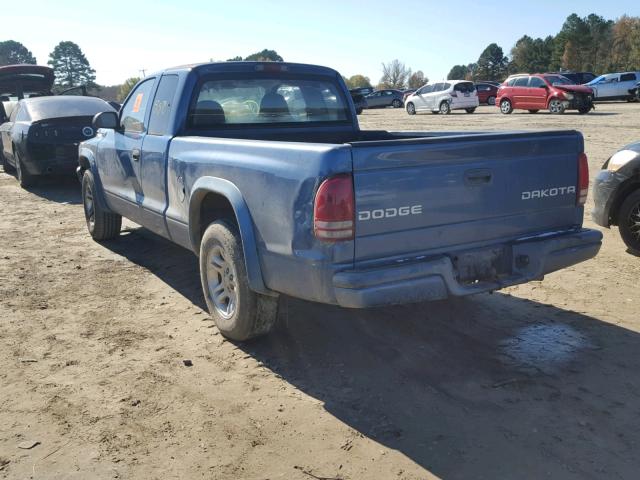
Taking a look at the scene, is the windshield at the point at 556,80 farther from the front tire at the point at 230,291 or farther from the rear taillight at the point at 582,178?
the front tire at the point at 230,291

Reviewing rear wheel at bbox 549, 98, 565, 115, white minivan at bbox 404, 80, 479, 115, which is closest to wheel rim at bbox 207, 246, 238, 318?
rear wheel at bbox 549, 98, 565, 115

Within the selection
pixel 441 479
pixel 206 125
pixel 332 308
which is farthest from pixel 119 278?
pixel 441 479

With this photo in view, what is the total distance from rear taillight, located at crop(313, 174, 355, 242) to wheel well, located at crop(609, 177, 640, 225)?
3960 mm

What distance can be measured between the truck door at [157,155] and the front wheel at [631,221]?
14.4 ft

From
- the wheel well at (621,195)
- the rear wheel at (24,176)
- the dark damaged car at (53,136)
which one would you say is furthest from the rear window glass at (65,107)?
the wheel well at (621,195)

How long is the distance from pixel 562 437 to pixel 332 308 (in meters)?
2.26

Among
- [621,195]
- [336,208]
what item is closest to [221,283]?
[336,208]

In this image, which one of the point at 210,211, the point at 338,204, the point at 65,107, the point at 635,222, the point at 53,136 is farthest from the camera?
the point at 65,107

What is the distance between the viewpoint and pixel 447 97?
30.0 m

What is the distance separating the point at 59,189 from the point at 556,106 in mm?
20653

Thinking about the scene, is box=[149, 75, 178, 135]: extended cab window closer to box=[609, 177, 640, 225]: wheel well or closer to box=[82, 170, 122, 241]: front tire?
box=[82, 170, 122, 241]: front tire

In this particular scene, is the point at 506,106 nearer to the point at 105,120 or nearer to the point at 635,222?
the point at 635,222

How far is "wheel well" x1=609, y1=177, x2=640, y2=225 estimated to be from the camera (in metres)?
5.82

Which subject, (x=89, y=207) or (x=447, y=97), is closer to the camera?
(x=89, y=207)
